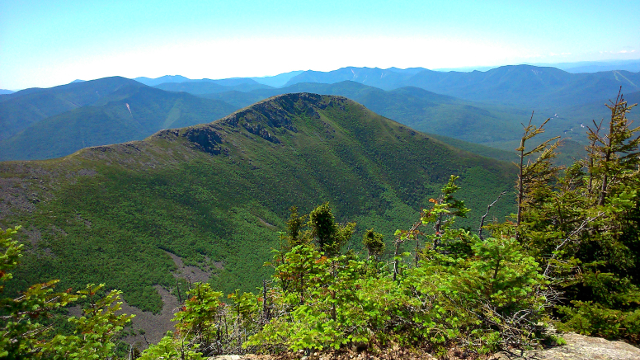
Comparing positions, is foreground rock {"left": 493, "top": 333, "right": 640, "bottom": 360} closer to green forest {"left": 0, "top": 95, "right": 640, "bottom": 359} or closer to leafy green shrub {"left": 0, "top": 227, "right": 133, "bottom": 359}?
green forest {"left": 0, "top": 95, "right": 640, "bottom": 359}

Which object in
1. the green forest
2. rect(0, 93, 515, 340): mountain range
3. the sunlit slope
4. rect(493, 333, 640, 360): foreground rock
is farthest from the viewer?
→ the sunlit slope

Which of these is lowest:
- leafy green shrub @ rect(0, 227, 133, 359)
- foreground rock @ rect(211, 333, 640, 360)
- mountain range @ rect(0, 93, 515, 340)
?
mountain range @ rect(0, 93, 515, 340)

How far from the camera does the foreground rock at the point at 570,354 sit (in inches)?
269

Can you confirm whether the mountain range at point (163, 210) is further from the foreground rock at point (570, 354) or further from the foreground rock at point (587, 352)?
the foreground rock at point (587, 352)

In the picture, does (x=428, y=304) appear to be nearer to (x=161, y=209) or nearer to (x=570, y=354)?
(x=570, y=354)

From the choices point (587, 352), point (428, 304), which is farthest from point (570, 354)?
point (428, 304)

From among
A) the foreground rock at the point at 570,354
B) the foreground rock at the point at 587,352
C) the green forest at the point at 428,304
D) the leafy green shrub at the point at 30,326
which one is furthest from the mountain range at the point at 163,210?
the foreground rock at the point at 587,352

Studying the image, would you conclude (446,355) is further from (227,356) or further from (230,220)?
(230,220)

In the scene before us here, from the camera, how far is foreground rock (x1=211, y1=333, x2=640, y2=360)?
22.4ft

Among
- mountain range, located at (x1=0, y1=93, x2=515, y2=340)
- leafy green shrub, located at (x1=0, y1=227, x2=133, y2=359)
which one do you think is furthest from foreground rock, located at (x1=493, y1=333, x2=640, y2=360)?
mountain range, located at (x1=0, y1=93, x2=515, y2=340)

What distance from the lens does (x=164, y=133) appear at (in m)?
178

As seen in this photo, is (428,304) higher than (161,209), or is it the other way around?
(428,304)

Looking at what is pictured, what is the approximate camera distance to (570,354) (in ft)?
22.7

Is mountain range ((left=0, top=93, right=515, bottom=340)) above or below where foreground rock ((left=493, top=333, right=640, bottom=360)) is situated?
below
